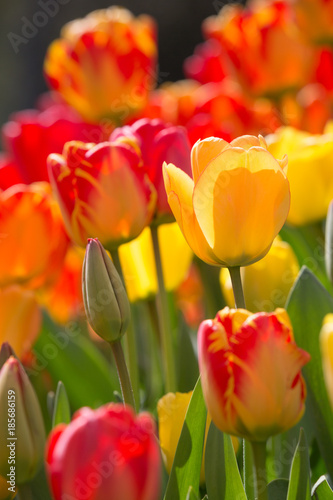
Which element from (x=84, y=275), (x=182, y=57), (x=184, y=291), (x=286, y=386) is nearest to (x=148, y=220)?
(x=84, y=275)

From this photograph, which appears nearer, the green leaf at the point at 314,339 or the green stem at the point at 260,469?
the green stem at the point at 260,469

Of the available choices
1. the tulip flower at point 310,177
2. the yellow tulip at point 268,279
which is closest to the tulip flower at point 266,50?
the tulip flower at point 310,177

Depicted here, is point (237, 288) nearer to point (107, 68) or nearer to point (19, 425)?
point (19, 425)

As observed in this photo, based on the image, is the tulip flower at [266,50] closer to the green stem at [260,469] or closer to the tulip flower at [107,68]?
the tulip flower at [107,68]

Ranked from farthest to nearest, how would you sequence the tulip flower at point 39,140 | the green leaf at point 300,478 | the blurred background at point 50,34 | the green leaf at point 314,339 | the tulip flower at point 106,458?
the blurred background at point 50,34 → the tulip flower at point 39,140 → the green leaf at point 314,339 → the green leaf at point 300,478 → the tulip flower at point 106,458

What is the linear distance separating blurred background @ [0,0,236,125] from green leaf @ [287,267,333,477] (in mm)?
3483

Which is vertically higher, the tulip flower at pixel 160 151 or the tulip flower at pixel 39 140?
the tulip flower at pixel 160 151

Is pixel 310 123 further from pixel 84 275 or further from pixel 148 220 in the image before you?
pixel 84 275

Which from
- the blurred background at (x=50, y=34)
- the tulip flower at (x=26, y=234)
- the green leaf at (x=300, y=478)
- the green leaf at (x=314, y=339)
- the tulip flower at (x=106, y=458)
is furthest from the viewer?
the blurred background at (x=50, y=34)

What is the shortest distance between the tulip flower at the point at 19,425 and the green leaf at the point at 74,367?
256mm

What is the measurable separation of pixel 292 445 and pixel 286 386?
185 millimetres

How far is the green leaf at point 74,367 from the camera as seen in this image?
748 millimetres

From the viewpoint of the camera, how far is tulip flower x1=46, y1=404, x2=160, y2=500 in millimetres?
315

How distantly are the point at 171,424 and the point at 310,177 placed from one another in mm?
294
